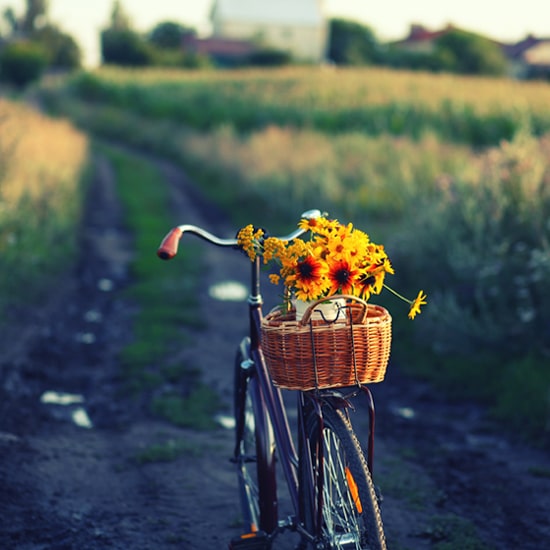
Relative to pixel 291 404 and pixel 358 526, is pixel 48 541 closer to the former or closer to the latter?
pixel 358 526

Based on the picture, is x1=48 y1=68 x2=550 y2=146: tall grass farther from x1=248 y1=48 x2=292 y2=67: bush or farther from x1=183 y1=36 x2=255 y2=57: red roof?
x1=183 y1=36 x2=255 y2=57: red roof

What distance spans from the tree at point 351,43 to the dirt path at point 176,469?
191 ft

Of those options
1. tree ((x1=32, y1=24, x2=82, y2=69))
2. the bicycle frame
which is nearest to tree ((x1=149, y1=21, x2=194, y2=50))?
tree ((x1=32, y1=24, x2=82, y2=69))

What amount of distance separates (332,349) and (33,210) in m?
9.57

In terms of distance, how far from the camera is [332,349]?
283 centimetres

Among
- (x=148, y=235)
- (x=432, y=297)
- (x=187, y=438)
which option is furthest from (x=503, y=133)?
(x=187, y=438)

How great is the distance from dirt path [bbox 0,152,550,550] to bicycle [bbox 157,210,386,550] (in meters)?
0.56

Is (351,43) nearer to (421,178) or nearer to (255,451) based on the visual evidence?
(421,178)

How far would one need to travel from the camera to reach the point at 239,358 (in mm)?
4066

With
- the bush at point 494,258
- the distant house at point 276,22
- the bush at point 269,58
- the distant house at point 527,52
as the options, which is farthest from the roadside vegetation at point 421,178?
the distant house at point 276,22

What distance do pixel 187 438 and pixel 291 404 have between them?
1.15m

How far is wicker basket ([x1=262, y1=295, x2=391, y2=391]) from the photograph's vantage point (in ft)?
9.23

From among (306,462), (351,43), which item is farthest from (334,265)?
(351,43)

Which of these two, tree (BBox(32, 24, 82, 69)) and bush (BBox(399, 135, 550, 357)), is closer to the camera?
bush (BBox(399, 135, 550, 357))
